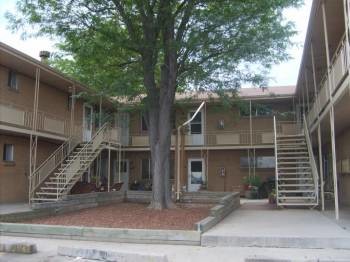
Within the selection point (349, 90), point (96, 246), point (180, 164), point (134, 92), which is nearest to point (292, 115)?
point (180, 164)

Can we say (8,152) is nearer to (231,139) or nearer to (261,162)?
(231,139)

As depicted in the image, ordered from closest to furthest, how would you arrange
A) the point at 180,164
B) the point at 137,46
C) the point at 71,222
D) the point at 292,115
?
the point at 71,222 → the point at 137,46 → the point at 180,164 → the point at 292,115

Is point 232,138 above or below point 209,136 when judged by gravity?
below

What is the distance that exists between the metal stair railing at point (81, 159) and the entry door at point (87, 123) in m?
1.43

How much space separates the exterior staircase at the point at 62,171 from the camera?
17609 mm

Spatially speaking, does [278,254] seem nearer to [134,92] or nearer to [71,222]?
[71,222]

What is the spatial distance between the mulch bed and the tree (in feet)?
4.40

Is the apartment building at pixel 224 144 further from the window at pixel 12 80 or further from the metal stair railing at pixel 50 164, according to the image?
the window at pixel 12 80

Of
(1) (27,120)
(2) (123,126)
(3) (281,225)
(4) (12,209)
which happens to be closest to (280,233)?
(3) (281,225)

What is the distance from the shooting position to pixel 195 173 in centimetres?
2755

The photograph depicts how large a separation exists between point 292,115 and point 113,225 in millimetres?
17316

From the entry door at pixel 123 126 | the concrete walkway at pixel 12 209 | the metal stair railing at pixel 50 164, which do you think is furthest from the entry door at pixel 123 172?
the concrete walkway at pixel 12 209

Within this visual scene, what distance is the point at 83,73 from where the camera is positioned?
18.1 meters

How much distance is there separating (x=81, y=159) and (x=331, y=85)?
39.1 ft
